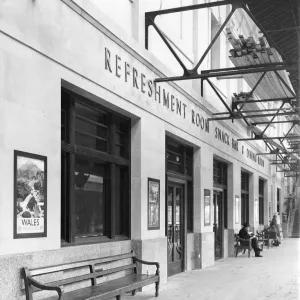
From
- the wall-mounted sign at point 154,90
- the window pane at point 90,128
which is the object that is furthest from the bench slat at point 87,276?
the wall-mounted sign at point 154,90

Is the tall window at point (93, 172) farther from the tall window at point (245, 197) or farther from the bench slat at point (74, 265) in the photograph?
the tall window at point (245, 197)

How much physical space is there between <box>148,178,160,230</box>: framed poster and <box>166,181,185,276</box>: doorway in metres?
1.48

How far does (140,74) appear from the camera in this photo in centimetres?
1101

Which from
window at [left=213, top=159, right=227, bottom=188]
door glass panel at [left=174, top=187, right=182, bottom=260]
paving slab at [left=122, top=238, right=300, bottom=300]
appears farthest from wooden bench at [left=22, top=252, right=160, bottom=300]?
window at [left=213, top=159, right=227, bottom=188]

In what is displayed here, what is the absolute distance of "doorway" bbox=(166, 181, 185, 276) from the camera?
538 inches

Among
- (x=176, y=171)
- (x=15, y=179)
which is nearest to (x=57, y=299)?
(x=15, y=179)

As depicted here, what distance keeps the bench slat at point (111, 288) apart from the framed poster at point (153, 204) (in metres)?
1.64

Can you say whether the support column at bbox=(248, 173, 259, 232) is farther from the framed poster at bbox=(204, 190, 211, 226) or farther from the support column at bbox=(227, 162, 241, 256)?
the framed poster at bbox=(204, 190, 211, 226)

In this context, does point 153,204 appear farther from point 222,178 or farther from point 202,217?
point 222,178

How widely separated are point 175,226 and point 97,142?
504 cm

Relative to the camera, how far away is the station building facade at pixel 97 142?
263 inches

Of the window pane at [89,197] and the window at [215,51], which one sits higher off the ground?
the window at [215,51]

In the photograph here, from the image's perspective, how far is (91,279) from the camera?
28.2 ft

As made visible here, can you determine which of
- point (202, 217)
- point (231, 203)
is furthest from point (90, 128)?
point (231, 203)
